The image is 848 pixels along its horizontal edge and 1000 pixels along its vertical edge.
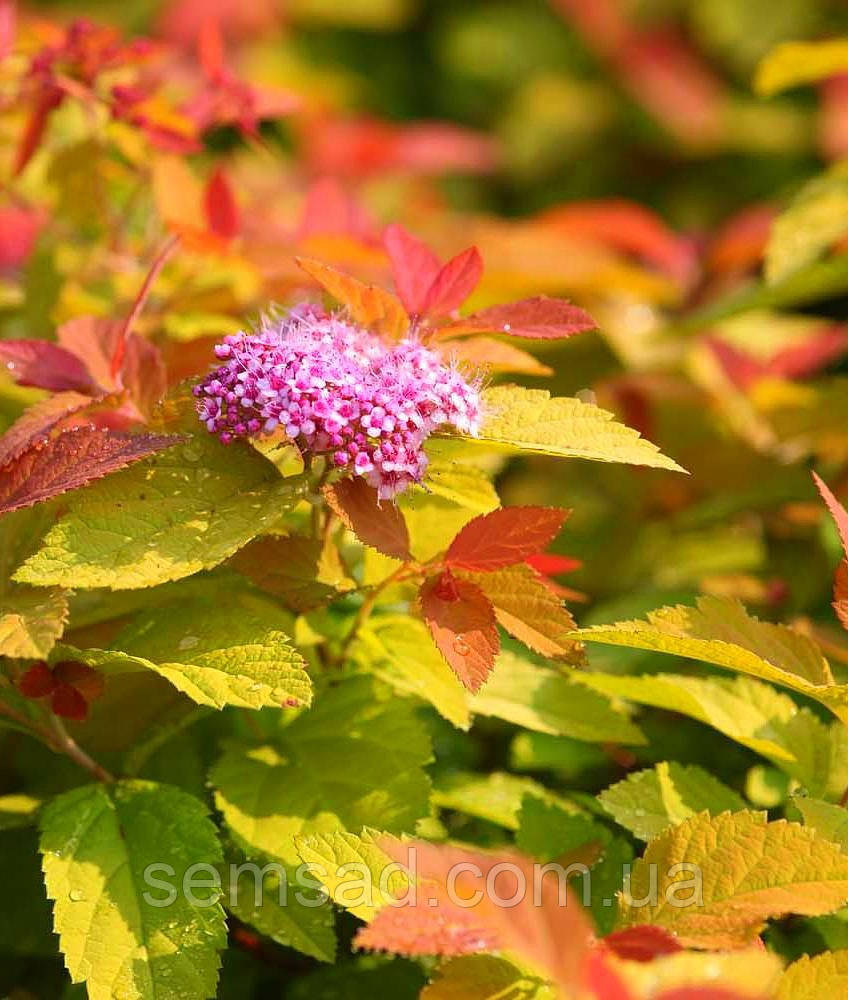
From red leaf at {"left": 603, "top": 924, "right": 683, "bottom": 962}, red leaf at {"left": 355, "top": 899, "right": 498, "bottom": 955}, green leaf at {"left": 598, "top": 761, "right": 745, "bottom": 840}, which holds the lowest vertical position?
red leaf at {"left": 603, "top": 924, "right": 683, "bottom": 962}

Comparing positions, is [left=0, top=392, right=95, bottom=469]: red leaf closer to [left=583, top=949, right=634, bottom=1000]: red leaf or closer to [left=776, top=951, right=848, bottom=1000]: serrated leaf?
[left=583, top=949, right=634, bottom=1000]: red leaf

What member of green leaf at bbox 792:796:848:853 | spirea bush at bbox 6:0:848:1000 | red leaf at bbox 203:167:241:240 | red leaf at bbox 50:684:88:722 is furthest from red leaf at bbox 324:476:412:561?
red leaf at bbox 203:167:241:240

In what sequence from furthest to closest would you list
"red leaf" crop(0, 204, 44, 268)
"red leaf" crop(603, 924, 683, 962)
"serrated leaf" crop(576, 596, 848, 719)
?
1. "red leaf" crop(0, 204, 44, 268)
2. "serrated leaf" crop(576, 596, 848, 719)
3. "red leaf" crop(603, 924, 683, 962)

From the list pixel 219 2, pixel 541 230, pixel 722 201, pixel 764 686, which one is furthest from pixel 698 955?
pixel 219 2

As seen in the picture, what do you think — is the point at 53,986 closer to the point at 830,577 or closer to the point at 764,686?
the point at 764,686

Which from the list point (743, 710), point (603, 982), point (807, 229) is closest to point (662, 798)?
point (743, 710)

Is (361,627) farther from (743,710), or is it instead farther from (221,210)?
(221,210)
